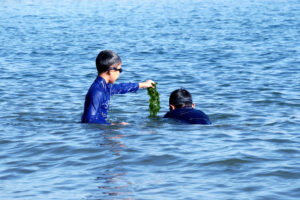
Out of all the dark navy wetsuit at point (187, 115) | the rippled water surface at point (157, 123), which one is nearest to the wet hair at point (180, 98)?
the dark navy wetsuit at point (187, 115)

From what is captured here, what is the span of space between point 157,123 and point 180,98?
937 mm

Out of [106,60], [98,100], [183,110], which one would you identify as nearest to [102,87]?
[98,100]

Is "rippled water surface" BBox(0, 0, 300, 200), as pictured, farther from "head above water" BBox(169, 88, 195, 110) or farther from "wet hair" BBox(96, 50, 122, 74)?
"wet hair" BBox(96, 50, 122, 74)

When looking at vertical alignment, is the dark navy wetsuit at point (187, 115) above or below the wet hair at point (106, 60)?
below

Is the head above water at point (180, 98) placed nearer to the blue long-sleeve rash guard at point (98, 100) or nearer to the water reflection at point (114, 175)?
the blue long-sleeve rash guard at point (98, 100)

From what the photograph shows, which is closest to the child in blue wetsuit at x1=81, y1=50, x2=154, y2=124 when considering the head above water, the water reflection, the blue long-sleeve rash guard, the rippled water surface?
the blue long-sleeve rash guard

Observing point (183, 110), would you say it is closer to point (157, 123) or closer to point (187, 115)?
point (187, 115)

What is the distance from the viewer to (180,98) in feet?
32.5

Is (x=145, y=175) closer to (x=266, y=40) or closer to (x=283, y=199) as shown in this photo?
(x=283, y=199)

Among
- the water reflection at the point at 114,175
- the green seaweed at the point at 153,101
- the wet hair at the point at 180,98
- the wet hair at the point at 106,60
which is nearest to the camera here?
the water reflection at the point at 114,175

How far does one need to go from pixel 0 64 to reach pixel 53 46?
5818mm

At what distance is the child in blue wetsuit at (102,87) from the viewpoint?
9.42 m

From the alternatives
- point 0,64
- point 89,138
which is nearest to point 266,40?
point 0,64

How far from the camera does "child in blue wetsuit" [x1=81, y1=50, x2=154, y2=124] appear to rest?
9.42 metres
